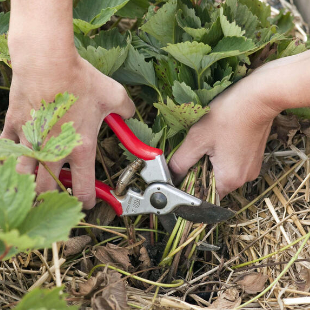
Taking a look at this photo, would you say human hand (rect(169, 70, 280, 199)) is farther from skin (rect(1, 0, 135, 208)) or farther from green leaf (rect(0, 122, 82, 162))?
green leaf (rect(0, 122, 82, 162))

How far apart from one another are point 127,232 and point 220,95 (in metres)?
0.37

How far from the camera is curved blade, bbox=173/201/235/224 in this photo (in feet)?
2.91

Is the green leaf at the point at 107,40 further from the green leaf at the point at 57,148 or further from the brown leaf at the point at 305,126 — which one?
the brown leaf at the point at 305,126

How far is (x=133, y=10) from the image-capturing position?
109cm

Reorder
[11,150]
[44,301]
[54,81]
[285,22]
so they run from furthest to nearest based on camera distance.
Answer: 1. [285,22]
2. [54,81]
3. [11,150]
4. [44,301]

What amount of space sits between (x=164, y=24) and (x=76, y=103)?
0.28m

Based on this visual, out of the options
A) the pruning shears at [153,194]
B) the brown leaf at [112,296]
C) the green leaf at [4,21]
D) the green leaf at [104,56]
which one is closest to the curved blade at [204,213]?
the pruning shears at [153,194]

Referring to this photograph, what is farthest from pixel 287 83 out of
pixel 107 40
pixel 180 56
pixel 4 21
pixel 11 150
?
pixel 4 21

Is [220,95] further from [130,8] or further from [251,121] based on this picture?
[130,8]

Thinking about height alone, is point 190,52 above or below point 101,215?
above

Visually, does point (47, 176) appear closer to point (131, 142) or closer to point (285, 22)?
point (131, 142)

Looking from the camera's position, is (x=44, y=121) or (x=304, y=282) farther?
(x=304, y=282)

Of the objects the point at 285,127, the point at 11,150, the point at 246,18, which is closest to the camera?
the point at 11,150

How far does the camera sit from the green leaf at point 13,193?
0.56 meters
